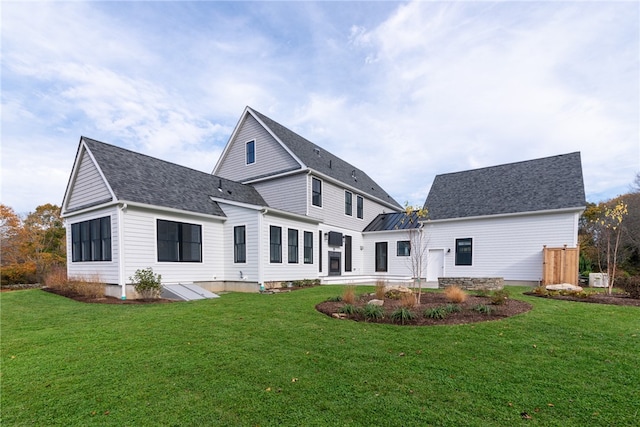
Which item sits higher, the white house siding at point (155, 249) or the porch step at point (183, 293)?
the white house siding at point (155, 249)

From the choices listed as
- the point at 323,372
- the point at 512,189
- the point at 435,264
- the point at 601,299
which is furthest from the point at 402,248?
the point at 323,372

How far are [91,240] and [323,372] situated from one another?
1183cm

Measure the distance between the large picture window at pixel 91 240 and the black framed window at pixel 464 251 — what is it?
16.5m

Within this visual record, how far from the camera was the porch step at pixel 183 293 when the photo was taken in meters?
10.2

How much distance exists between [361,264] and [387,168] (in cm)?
1069

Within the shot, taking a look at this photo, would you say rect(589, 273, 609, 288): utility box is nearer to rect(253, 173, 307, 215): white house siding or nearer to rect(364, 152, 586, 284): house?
rect(364, 152, 586, 284): house

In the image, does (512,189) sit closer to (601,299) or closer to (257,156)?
(601,299)

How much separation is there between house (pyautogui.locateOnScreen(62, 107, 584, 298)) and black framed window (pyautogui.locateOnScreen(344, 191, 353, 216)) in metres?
0.06

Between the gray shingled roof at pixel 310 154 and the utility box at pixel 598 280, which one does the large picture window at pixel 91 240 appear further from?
the utility box at pixel 598 280

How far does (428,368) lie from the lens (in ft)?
12.6

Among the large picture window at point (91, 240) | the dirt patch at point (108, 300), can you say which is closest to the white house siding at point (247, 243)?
the dirt patch at point (108, 300)

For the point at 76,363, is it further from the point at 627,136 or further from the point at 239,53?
the point at 627,136

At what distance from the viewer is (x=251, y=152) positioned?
17.8 metres

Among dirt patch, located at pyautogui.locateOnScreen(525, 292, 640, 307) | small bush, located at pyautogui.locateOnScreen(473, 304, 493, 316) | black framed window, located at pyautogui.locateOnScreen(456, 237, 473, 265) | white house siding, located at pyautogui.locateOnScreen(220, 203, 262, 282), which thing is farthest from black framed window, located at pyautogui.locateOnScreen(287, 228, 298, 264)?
dirt patch, located at pyautogui.locateOnScreen(525, 292, 640, 307)
